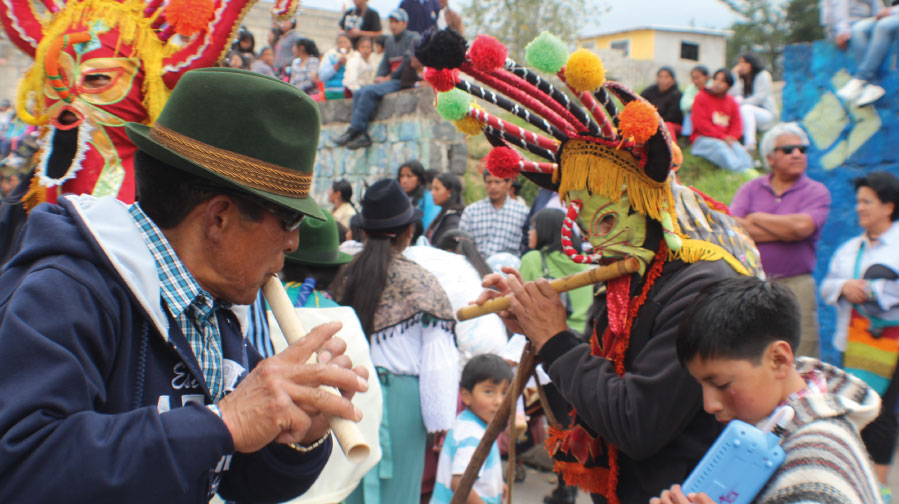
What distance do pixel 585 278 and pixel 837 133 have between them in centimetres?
525

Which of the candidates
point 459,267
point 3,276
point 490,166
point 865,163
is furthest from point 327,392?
point 865,163

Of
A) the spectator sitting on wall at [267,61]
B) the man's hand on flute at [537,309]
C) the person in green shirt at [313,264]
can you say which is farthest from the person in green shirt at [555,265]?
the spectator sitting on wall at [267,61]

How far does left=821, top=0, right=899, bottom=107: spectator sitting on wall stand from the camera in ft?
20.2

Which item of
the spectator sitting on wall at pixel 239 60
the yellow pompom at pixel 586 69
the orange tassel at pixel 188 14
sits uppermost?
the spectator sitting on wall at pixel 239 60

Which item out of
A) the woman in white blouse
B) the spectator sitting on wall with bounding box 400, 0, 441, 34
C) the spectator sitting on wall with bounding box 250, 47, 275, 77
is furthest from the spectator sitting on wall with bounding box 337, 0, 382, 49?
the woman in white blouse

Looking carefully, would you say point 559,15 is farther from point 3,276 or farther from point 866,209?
point 3,276

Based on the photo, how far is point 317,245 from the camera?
3.47 metres

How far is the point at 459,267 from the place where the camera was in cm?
454

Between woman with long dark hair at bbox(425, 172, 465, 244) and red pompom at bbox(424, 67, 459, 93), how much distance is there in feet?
15.2

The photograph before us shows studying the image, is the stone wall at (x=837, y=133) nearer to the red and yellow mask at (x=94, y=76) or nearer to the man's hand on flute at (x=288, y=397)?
the red and yellow mask at (x=94, y=76)

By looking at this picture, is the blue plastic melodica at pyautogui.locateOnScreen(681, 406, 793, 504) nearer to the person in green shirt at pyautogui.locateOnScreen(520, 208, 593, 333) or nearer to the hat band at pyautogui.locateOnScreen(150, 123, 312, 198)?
the hat band at pyautogui.locateOnScreen(150, 123, 312, 198)

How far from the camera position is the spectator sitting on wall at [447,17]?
11.1 m

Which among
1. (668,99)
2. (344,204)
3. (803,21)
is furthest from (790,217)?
(803,21)

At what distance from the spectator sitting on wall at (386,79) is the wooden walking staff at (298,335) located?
934 centimetres
